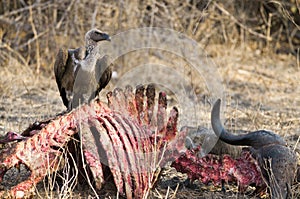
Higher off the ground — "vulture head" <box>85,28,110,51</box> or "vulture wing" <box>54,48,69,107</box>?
"vulture head" <box>85,28,110,51</box>

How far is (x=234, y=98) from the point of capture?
714 cm

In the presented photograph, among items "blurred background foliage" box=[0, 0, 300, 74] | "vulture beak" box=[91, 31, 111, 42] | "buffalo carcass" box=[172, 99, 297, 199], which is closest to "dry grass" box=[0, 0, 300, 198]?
"blurred background foliage" box=[0, 0, 300, 74]

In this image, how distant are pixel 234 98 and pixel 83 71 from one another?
3.50 metres

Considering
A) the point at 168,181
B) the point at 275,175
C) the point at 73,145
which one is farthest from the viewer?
the point at 168,181

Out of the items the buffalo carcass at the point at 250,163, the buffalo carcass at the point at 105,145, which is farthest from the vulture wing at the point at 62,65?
the buffalo carcass at the point at 250,163

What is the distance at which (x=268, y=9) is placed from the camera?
10062 millimetres

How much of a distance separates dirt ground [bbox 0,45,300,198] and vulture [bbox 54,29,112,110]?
0.72 m

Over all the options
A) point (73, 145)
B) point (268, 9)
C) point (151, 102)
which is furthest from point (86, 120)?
point (268, 9)

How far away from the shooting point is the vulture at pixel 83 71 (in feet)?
13.0

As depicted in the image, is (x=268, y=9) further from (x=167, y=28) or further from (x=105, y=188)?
(x=105, y=188)

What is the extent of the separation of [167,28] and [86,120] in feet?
16.3

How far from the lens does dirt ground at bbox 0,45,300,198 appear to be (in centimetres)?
338

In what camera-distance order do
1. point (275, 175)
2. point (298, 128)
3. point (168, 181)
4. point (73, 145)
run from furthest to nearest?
point (298, 128) → point (168, 181) → point (73, 145) → point (275, 175)

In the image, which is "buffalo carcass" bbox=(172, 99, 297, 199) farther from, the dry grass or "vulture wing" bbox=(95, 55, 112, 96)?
the dry grass
